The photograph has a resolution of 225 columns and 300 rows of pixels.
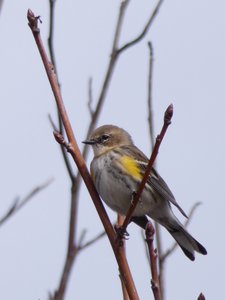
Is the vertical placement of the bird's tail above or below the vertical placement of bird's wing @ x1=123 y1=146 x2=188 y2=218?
below

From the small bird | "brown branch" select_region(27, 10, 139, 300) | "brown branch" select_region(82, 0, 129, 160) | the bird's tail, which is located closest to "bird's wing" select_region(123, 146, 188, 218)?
the small bird

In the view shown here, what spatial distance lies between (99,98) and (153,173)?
155 cm

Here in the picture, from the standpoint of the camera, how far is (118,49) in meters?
4.31

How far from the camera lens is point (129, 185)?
15.9 ft

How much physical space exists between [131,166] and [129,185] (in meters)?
0.24

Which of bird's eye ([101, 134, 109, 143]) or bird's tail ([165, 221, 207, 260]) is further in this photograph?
bird's eye ([101, 134, 109, 143])

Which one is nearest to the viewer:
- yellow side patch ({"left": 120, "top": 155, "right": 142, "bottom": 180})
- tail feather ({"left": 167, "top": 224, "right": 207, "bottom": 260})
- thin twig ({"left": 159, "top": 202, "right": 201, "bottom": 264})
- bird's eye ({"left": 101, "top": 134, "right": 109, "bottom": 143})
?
thin twig ({"left": 159, "top": 202, "right": 201, "bottom": 264})

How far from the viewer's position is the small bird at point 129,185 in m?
4.78

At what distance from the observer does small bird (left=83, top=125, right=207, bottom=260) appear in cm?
478

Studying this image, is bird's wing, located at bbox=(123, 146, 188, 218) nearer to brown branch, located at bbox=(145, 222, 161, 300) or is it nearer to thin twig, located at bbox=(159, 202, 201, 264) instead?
thin twig, located at bbox=(159, 202, 201, 264)

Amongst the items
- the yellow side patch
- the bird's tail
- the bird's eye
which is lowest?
→ the bird's tail

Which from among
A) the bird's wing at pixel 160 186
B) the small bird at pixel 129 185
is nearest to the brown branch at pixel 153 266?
the small bird at pixel 129 185

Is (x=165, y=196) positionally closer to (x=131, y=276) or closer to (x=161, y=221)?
(x=161, y=221)

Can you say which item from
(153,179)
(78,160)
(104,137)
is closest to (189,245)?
(153,179)
